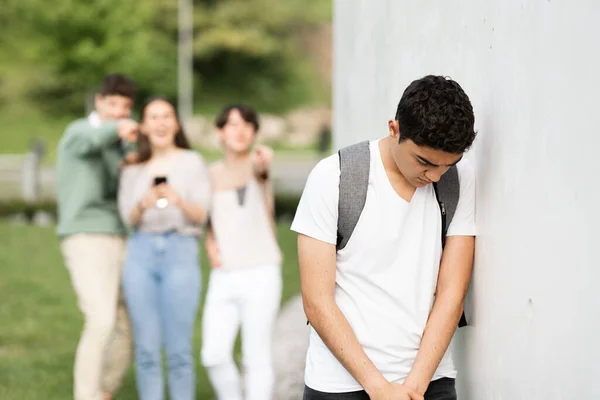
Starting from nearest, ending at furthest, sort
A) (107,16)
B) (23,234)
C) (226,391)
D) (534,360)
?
(534,360)
(226,391)
(23,234)
(107,16)

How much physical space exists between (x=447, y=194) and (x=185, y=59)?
1682 inches

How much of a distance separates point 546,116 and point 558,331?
24.0 inches

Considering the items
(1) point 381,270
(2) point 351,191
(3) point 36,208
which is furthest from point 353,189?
(3) point 36,208

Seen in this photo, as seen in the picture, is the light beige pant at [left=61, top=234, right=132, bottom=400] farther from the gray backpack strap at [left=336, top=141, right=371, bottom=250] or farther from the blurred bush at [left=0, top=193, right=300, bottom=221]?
the blurred bush at [left=0, top=193, right=300, bottom=221]

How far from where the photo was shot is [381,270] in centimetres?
339

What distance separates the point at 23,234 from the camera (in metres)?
17.1

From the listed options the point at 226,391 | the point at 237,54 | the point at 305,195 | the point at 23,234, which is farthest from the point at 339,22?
the point at 237,54

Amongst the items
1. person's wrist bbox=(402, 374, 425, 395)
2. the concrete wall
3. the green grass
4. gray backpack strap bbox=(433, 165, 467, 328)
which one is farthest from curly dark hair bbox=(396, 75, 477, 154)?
the green grass

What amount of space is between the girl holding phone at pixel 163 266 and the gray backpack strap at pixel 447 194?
2.91 m

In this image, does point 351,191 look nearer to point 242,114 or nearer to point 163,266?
point 163,266

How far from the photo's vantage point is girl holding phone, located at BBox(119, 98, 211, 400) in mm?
6129

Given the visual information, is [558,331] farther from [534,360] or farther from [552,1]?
[552,1]

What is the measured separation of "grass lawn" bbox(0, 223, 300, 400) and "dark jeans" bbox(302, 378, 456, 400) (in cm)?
395

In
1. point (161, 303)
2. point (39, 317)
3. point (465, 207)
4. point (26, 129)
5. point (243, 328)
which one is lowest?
point (39, 317)
